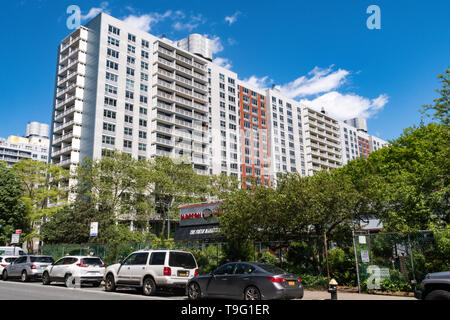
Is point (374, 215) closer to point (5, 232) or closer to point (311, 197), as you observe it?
point (311, 197)

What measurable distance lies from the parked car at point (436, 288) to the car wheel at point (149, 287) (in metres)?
9.97

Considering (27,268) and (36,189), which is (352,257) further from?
(36,189)

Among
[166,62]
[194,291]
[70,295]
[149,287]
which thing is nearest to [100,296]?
[70,295]

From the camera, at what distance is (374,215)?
20.0 meters

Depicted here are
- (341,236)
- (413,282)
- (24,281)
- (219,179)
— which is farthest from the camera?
(219,179)

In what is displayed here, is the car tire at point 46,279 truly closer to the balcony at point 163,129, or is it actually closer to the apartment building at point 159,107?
the apartment building at point 159,107

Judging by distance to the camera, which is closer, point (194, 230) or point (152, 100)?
point (194, 230)

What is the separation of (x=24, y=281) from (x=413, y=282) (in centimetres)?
2145

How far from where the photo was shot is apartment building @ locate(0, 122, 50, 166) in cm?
14425

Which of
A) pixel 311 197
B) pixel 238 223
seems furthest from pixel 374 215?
pixel 238 223

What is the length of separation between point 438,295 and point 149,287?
10765 millimetres

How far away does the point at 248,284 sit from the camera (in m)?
12.4

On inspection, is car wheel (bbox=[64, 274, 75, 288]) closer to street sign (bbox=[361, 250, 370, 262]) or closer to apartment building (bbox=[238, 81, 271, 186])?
street sign (bbox=[361, 250, 370, 262])

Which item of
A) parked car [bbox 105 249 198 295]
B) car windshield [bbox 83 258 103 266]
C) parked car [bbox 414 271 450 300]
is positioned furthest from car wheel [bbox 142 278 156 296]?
parked car [bbox 414 271 450 300]
